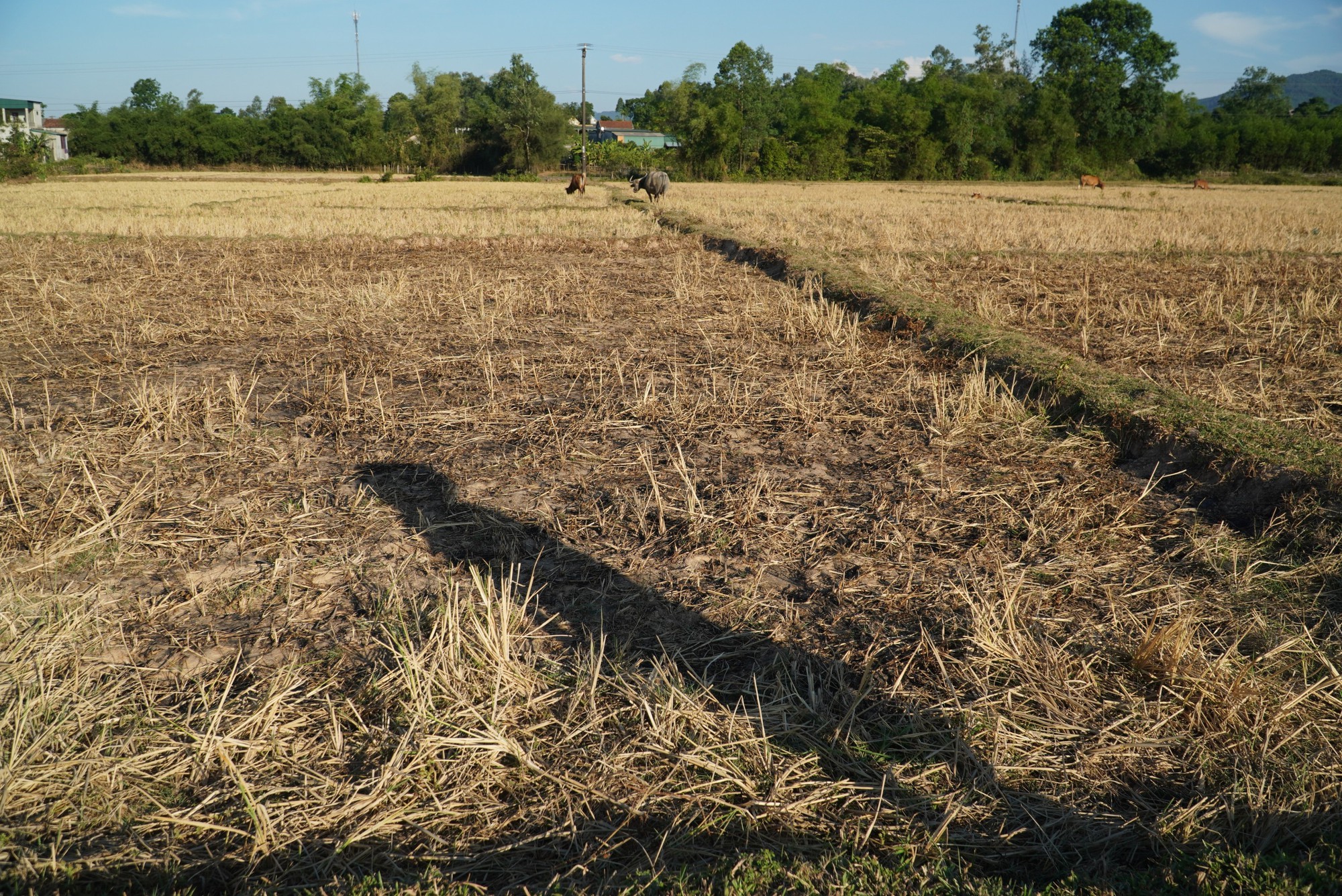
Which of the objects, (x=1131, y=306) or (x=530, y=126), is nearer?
(x=1131, y=306)

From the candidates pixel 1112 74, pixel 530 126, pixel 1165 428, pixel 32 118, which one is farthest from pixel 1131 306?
pixel 32 118

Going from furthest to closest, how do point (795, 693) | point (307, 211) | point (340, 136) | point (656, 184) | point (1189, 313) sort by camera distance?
point (340, 136) < point (656, 184) < point (307, 211) < point (1189, 313) < point (795, 693)

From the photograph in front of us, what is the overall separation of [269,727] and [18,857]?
0.64 m

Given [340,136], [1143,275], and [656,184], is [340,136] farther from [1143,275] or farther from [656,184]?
[1143,275]

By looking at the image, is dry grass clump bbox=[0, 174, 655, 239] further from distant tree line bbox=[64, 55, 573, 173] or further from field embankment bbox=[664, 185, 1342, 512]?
distant tree line bbox=[64, 55, 573, 173]

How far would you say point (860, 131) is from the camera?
5403 centimetres

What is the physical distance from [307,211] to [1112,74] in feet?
177

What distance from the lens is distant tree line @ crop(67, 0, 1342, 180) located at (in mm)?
50344

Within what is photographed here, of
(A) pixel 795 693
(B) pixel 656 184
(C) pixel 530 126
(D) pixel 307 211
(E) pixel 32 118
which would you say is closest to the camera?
(A) pixel 795 693

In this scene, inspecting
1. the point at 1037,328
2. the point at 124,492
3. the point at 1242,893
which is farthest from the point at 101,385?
the point at 1037,328

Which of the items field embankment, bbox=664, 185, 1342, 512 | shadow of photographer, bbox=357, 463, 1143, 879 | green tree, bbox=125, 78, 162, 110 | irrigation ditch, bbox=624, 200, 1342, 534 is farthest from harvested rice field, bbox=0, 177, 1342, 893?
green tree, bbox=125, 78, 162, 110

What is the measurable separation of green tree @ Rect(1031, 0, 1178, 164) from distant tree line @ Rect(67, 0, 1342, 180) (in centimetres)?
10

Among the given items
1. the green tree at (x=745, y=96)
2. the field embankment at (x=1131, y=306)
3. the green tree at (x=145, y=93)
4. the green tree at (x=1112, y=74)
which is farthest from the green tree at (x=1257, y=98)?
the green tree at (x=145, y=93)

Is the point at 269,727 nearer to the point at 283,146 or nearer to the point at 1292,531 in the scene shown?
the point at 1292,531
